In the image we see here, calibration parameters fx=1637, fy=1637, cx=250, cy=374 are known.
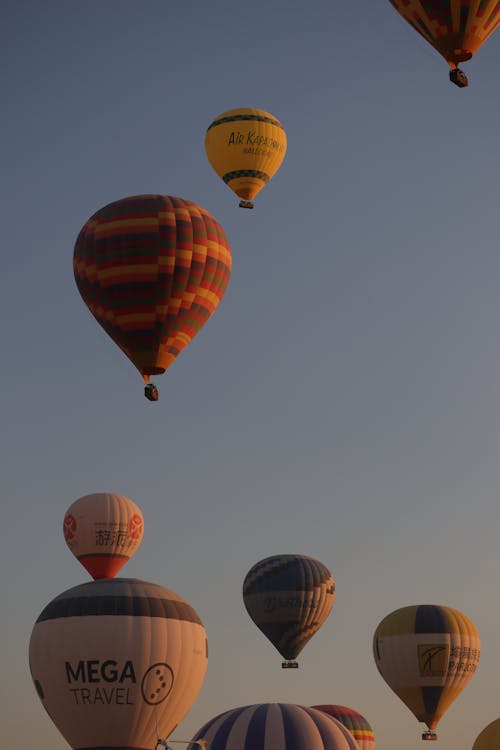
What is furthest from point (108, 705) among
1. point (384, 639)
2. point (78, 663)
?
point (384, 639)

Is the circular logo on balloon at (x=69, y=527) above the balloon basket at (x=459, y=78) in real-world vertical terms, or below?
below

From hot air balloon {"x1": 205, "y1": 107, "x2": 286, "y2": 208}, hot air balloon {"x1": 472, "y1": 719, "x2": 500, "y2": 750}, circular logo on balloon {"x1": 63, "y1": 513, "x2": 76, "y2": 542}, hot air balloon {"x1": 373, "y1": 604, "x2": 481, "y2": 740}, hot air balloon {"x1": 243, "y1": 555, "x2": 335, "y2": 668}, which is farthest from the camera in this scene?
circular logo on balloon {"x1": 63, "y1": 513, "x2": 76, "y2": 542}

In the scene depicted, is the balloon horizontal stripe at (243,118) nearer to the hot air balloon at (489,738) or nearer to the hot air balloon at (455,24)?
the hot air balloon at (455,24)

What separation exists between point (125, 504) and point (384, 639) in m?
12.7

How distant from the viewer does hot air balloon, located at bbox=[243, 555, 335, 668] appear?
6381cm

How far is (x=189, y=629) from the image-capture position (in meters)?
46.2

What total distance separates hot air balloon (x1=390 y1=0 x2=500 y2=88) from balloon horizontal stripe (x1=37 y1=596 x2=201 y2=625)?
692 inches

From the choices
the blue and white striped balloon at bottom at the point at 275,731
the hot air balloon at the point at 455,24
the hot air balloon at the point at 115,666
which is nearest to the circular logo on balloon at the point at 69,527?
the hot air balloon at the point at 115,666

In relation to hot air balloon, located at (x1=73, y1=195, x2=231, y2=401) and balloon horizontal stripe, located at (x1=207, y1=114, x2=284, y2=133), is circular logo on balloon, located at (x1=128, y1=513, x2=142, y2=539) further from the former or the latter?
hot air balloon, located at (x1=73, y1=195, x2=231, y2=401)

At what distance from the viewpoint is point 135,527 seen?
65.9m

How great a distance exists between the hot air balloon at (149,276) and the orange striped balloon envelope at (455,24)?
9744mm

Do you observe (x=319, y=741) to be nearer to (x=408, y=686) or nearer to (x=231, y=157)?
(x=408, y=686)

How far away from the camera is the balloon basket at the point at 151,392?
141ft

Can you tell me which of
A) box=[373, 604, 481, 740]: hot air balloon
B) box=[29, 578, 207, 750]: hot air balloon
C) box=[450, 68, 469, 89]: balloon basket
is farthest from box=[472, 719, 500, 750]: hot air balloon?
box=[450, 68, 469, 89]: balloon basket
